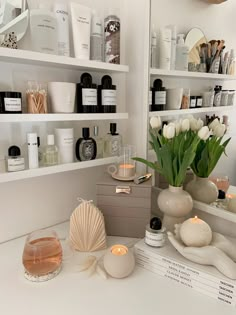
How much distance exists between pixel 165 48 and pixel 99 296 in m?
0.86

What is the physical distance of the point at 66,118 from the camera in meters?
0.86

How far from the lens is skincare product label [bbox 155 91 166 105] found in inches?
39.5

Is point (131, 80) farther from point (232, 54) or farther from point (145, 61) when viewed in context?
point (232, 54)

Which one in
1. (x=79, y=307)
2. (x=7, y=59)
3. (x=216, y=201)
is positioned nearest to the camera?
(x=79, y=307)

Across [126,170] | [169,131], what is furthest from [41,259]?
[169,131]

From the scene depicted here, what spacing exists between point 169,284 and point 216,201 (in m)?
0.33

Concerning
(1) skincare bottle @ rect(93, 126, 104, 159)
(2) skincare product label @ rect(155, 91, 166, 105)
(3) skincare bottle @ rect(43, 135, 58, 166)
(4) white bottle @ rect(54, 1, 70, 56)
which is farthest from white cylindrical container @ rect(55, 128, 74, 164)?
(2) skincare product label @ rect(155, 91, 166, 105)

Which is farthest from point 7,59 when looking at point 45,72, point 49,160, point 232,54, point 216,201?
point 216,201

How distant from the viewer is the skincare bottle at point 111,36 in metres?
0.96

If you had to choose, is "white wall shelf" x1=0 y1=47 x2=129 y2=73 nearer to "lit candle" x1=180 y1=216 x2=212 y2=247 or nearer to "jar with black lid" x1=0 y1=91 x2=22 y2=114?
"jar with black lid" x1=0 y1=91 x2=22 y2=114

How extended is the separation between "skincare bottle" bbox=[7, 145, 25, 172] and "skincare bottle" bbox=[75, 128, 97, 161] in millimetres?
214

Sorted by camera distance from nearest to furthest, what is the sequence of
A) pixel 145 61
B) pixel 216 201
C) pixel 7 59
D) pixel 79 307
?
1. pixel 79 307
2. pixel 7 59
3. pixel 216 201
4. pixel 145 61

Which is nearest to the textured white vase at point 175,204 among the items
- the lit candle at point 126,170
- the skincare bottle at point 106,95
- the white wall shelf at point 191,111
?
the lit candle at point 126,170

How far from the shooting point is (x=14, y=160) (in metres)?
0.80
